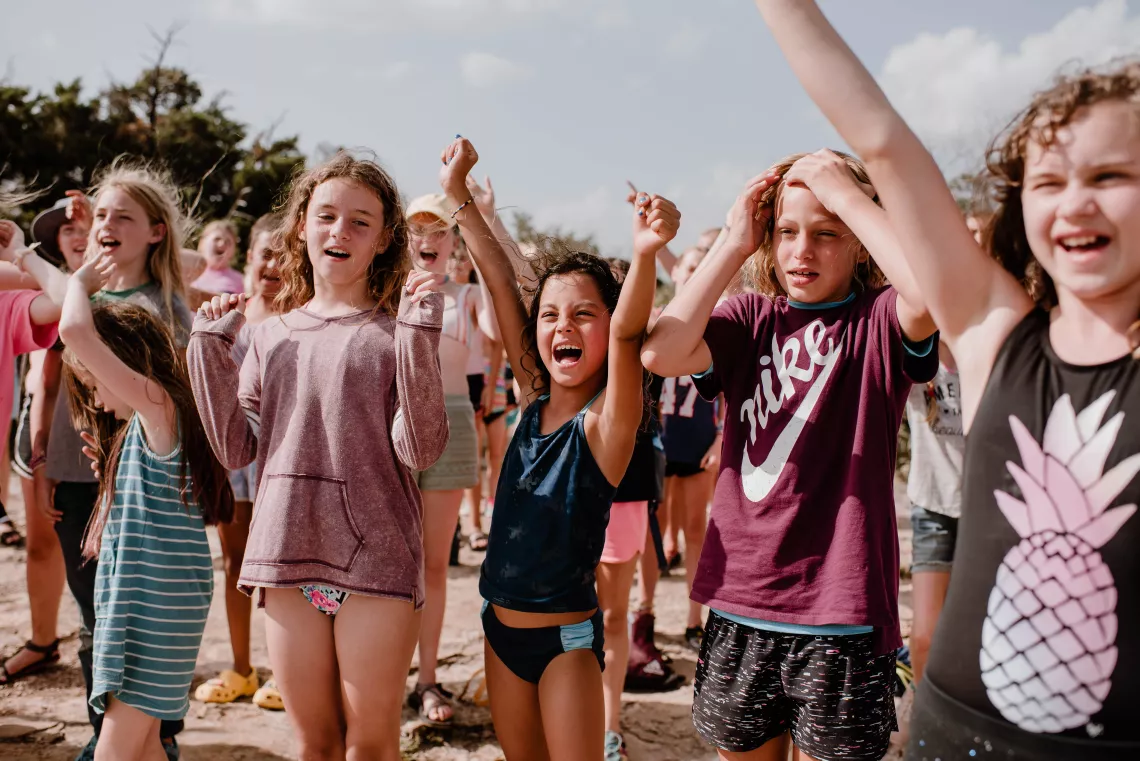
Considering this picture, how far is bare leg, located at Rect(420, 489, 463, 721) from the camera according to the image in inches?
149

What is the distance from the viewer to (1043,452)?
1358 mm

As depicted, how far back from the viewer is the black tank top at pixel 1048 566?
1282mm

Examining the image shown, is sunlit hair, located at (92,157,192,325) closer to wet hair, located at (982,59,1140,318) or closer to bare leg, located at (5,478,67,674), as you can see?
bare leg, located at (5,478,67,674)

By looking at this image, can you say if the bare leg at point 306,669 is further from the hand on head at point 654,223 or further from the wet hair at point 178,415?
the hand on head at point 654,223

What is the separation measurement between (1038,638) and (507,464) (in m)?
1.44

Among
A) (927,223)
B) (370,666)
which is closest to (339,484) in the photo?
(370,666)

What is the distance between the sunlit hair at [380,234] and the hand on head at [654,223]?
2.79 ft

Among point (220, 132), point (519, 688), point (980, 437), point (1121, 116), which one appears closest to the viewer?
point (1121, 116)

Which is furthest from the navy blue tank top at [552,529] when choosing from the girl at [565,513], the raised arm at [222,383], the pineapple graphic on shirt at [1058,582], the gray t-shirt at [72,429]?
the gray t-shirt at [72,429]

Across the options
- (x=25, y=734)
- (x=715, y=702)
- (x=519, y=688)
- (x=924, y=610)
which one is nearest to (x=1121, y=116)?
(x=715, y=702)

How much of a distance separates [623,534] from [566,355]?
4.14 feet

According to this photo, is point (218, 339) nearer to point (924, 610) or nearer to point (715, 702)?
point (715, 702)

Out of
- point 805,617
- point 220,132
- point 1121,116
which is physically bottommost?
point 805,617

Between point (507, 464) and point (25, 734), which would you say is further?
point (25, 734)
